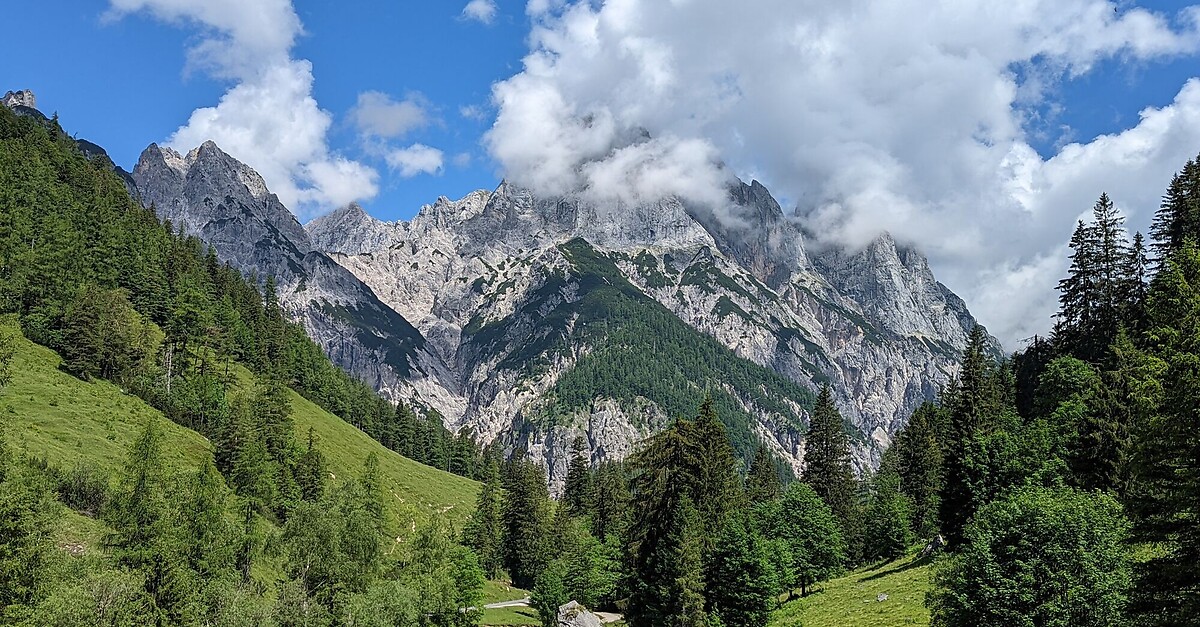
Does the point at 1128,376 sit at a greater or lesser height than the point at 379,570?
greater

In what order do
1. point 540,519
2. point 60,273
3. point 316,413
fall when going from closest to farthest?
point 60,273
point 540,519
point 316,413

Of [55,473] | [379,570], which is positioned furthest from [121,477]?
[379,570]

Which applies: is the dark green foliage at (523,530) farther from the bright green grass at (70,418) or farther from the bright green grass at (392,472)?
the bright green grass at (70,418)

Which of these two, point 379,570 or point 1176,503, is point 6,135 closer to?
point 379,570

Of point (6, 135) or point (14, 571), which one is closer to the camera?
point (14, 571)

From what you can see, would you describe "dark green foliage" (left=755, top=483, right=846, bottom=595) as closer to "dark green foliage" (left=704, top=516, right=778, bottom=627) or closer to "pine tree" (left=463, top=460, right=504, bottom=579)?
"dark green foliage" (left=704, top=516, right=778, bottom=627)

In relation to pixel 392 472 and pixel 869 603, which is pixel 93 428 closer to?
pixel 392 472

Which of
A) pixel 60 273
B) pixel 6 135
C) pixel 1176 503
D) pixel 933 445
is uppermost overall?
pixel 6 135

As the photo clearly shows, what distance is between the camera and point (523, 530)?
119m

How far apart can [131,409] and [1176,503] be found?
107 meters

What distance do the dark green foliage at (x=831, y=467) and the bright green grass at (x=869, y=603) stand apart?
2924 cm

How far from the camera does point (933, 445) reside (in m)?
101

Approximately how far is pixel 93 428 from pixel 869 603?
8301cm

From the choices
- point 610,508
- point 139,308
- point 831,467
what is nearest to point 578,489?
point 610,508
